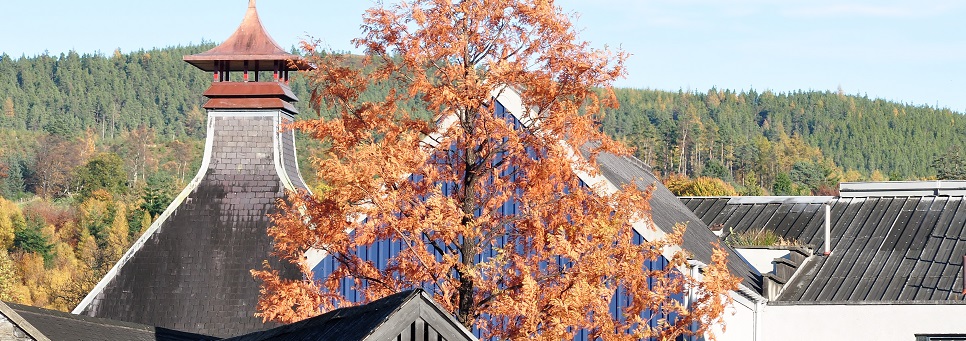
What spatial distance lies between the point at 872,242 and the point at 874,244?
12 centimetres

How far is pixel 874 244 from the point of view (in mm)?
31984

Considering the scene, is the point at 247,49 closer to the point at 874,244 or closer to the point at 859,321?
the point at 874,244

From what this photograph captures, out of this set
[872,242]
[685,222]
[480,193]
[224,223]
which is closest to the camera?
[480,193]

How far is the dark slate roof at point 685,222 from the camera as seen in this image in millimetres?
28312

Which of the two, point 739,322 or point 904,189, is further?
point 904,189

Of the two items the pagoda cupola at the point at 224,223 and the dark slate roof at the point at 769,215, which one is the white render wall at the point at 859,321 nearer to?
the dark slate roof at the point at 769,215

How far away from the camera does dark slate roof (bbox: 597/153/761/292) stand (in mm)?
28312

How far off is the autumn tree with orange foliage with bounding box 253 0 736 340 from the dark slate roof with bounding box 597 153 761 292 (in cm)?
507

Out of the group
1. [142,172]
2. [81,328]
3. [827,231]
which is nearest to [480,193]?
[81,328]

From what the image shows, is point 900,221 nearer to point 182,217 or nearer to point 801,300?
point 801,300

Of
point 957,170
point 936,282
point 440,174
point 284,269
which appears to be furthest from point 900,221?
point 957,170

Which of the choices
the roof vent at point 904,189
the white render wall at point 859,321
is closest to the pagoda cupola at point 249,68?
the roof vent at point 904,189

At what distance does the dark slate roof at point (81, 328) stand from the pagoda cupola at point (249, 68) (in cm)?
1665

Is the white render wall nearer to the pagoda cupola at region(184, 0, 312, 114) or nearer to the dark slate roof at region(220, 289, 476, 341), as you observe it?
the pagoda cupola at region(184, 0, 312, 114)
